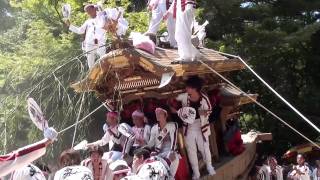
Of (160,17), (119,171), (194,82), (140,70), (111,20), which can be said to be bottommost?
(119,171)

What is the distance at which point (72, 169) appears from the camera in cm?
466

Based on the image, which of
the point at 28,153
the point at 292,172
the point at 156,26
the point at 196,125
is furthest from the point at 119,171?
the point at 292,172

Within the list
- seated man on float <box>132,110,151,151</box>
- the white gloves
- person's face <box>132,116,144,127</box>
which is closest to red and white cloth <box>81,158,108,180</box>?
the white gloves

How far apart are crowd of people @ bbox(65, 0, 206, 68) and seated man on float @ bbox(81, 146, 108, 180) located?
144 centimetres

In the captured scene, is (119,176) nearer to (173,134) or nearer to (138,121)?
(173,134)

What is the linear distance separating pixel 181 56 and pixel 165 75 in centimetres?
41

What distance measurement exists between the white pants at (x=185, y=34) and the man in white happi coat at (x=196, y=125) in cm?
36

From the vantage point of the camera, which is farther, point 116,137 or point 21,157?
point 116,137

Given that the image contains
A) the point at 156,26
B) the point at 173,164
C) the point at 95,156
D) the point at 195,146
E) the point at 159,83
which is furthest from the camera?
the point at 156,26

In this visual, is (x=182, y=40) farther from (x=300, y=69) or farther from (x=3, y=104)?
(x=300, y=69)

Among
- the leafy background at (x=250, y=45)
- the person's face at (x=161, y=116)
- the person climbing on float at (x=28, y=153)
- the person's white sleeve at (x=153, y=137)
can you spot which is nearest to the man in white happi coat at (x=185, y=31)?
the person's face at (x=161, y=116)

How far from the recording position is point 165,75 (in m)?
6.92

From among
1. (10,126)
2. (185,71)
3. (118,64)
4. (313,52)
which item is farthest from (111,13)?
(313,52)

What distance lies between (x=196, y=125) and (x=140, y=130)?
2.43 ft
